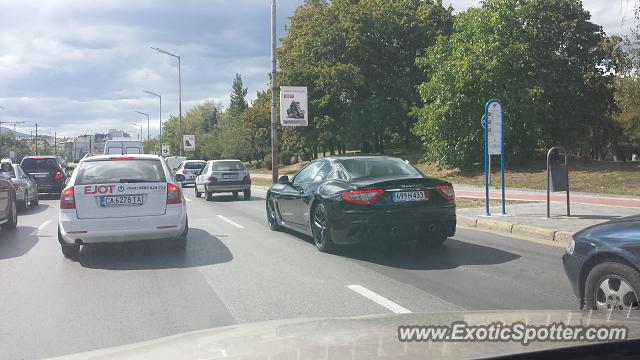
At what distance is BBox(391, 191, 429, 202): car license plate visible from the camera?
8.09m

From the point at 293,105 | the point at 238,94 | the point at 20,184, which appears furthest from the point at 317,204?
the point at 238,94

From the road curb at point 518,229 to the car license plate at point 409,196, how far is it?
9.61 ft

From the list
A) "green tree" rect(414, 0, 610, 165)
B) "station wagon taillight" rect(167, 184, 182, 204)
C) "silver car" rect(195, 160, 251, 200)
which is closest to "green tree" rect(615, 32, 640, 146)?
"green tree" rect(414, 0, 610, 165)

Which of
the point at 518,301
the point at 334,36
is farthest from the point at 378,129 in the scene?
the point at 518,301

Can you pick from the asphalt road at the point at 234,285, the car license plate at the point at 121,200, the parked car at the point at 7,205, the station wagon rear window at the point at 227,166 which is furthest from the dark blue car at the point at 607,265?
the station wagon rear window at the point at 227,166

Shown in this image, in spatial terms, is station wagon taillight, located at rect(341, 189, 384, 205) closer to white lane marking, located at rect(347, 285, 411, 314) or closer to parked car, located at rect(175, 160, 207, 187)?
white lane marking, located at rect(347, 285, 411, 314)

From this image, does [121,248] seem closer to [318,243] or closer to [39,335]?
[318,243]

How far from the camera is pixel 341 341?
2631 mm

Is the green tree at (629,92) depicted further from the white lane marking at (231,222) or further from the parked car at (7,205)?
the parked car at (7,205)

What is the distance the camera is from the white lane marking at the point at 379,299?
17.7 ft

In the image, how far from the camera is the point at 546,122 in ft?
93.3

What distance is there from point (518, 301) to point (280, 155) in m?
56.5

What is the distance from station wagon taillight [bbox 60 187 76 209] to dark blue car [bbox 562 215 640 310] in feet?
22.2

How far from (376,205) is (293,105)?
1791cm
